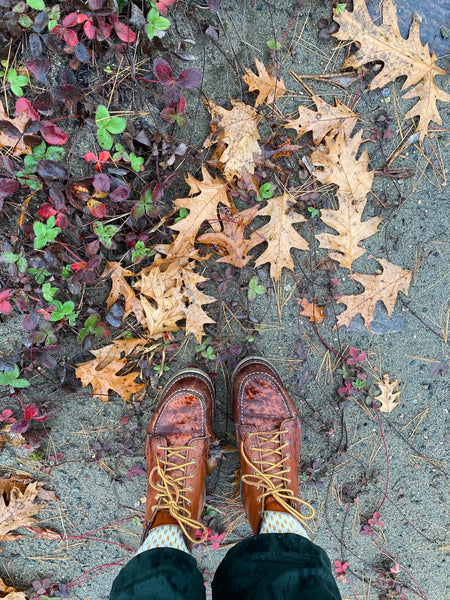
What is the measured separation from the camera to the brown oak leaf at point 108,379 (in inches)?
79.0

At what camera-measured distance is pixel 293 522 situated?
1918 millimetres

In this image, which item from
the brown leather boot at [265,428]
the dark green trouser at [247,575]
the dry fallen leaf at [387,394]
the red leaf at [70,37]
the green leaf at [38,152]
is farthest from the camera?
the dry fallen leaf at [387,394]

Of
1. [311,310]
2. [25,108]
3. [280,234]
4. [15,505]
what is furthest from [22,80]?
[15,505]

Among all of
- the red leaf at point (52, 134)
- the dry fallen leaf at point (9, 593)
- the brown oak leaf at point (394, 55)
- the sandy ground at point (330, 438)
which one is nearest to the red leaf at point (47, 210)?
the red leaf at point (52, 134)

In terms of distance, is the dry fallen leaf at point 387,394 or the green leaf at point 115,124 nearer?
the green leaf at point 115,124

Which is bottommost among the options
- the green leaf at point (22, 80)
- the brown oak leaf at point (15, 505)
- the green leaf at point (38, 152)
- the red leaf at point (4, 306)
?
the brown oak leaf at point (15, 505)

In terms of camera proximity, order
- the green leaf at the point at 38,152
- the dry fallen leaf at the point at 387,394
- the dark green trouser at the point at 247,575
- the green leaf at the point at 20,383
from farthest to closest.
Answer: the dry fallen leaf at the point at 387,394 → the green leaf at the point at 20,383 → the green leaf at the point at 38,152 → the dark green trouser at the point at 247,575

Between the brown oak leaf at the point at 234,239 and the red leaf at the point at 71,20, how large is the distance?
3.55 feet

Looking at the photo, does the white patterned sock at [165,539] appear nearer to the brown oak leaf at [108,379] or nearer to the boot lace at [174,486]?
the boot lace at [174,486]

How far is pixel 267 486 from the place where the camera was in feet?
6.49

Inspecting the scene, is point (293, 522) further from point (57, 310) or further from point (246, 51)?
point (246, 51)

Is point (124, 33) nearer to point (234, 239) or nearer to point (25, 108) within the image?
point (25, 108)

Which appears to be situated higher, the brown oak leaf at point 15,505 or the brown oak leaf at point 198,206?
the brown oak leaf at point 198,206

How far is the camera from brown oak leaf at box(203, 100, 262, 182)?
1.90 meters
